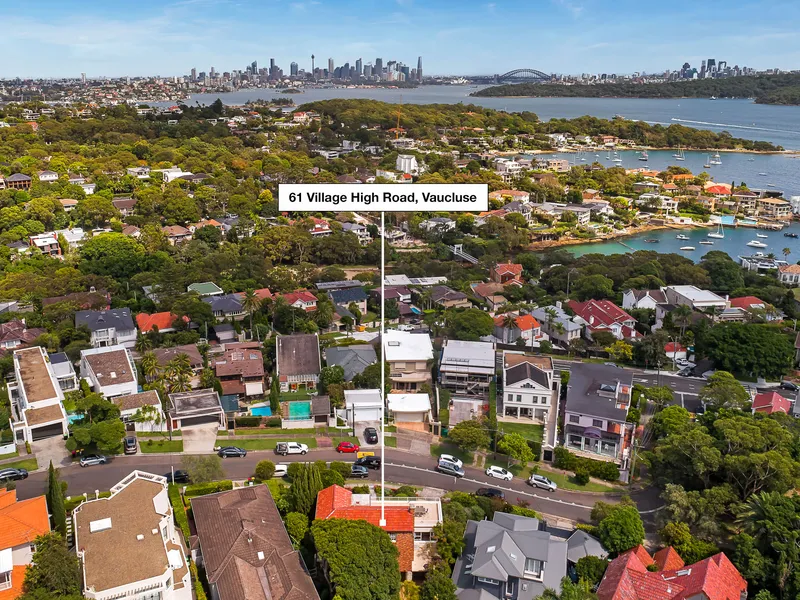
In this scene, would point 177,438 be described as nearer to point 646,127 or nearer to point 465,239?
point 465,239

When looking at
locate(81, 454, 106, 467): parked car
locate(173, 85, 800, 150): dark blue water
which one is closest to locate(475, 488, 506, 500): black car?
locate(81, 454, 106, 467): parked car

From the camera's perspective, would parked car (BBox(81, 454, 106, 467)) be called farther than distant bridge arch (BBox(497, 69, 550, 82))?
No

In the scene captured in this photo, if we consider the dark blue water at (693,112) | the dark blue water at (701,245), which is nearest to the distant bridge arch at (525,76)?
the dark blue water at (693,112)

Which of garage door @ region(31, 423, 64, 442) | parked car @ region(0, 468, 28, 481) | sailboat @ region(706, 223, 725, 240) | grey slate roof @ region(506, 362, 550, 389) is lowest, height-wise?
parked car @ region(0, 468, 28, 481)

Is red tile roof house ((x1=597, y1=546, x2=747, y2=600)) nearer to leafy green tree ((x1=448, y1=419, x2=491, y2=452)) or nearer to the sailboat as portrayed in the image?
leafy green tree ((x1=448, y1=419, x2=491, y2=452))

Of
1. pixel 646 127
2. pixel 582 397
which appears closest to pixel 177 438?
pixel 582 397

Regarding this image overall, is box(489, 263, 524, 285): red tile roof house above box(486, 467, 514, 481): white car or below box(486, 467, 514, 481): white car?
above

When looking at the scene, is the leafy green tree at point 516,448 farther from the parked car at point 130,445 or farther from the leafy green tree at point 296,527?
the parked car at point 130,445

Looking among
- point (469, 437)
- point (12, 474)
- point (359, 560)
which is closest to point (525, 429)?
point (469, 437)
